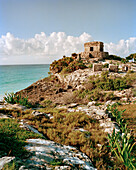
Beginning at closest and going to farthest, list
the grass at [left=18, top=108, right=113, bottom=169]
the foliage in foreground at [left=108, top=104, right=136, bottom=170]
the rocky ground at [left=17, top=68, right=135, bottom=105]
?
the foliage in foreground at [left=108, top=104, right=136, bottom=170]
the grass at [left=18, top=108, right=113, bottom=169]
the rocky ground at [left=17, top=68, right=135, bottom=105]

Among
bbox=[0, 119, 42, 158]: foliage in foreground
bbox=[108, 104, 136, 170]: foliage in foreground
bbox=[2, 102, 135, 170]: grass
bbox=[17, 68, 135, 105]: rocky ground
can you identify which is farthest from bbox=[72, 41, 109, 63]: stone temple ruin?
bbox=[0, 119, 42, 158]: foliage in foreground

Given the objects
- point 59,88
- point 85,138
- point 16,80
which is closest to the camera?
point 85,138

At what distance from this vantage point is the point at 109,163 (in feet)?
11.0

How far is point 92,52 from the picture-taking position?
2489 centimetres

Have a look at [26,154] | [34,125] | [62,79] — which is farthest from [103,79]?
[26,154]

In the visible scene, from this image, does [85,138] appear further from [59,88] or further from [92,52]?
[92,52]

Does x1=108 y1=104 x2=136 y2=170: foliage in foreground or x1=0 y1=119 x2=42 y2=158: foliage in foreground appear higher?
x1=0 y1=119 x2=42 y2=158: foliage in foreground

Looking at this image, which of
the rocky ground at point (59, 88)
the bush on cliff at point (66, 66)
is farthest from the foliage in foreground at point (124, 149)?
the bush on cliff at point (66, 66)

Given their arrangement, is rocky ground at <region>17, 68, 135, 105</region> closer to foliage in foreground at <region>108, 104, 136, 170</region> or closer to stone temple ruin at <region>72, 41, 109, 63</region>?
foliage in foreground at <region>108, 104, 136, 170</region>

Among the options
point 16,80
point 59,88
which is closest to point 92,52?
point 59,88

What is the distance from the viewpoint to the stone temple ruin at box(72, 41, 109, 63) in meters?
24.6

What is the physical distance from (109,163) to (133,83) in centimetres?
1028

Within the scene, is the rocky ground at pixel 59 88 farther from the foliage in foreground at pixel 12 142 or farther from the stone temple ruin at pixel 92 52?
the stone temple ruin at pixel 92 52

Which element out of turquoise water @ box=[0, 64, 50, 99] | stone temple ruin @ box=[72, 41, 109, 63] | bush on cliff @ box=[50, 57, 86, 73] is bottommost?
turquoise water @ box=[0, 64, 50, 99]
